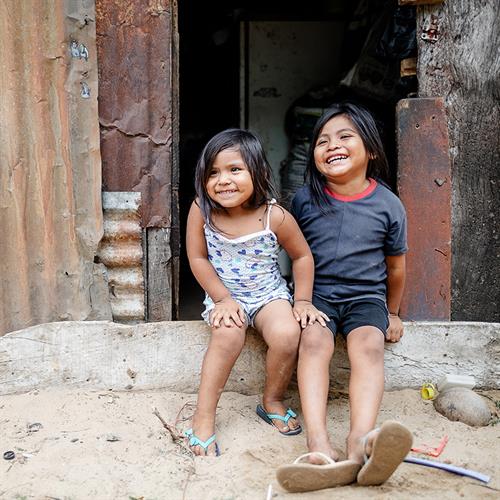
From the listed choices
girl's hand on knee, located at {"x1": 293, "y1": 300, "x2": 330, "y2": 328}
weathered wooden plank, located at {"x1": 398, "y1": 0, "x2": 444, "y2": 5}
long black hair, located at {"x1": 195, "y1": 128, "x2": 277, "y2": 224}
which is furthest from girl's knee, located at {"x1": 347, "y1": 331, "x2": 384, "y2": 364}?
weathered wooden plank, located at {"x1": 398, "y1": 0, "x2": 444, "y2": 5}

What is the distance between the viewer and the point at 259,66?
16.4ft

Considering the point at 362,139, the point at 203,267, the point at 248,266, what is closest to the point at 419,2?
the point at 362,139

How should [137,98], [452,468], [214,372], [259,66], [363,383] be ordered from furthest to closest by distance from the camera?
[259,66] → [137,98] → [214,372] → [363,383] → [452,468]

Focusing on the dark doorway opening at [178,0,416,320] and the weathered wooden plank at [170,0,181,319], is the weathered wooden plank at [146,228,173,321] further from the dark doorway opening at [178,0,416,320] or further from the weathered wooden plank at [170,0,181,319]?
the dark doorway opening at [178,0,416,320]

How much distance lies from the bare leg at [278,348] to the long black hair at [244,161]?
1.41 ft

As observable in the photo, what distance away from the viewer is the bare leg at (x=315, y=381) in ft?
6.67

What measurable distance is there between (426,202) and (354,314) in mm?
672

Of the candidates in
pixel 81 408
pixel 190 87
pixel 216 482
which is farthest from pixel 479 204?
pixel 190 87

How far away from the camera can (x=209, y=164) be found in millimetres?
2379

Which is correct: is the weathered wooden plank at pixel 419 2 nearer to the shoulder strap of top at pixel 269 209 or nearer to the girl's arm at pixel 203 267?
the shoulder strap of top at pixel 269 209

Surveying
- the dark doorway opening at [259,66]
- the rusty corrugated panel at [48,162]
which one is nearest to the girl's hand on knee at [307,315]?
the rusty corrugated panel at [48,162]

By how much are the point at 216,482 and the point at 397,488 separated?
567 millimetres

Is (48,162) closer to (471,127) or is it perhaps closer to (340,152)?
(340,152)

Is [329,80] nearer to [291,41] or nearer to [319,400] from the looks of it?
[291,41]
